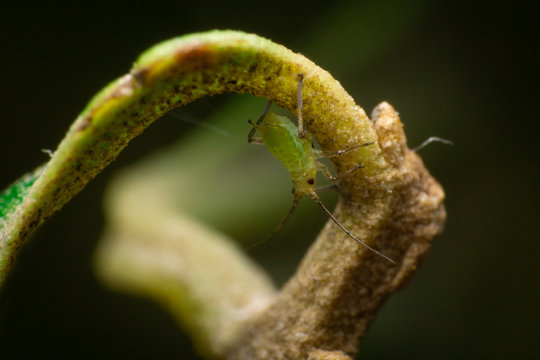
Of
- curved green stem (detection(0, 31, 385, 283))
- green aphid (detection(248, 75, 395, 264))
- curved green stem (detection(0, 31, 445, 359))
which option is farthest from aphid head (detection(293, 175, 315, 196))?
curved green stem (detection(0, 31, 385, 283))

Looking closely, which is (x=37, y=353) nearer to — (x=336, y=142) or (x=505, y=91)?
(x=336, y=142)

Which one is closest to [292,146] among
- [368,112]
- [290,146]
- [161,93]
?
[290,146]

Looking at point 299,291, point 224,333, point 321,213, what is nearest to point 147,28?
point 321,213

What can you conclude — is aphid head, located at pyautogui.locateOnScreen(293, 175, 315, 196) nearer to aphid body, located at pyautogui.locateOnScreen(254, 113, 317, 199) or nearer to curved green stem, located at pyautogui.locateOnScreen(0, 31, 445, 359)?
aphid body, located at pyautogui.locateOnScreen(254, 113, 317, 199)

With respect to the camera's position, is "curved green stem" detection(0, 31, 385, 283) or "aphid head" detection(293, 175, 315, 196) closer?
"curved green stem" detection(0, 31, 385, 283)

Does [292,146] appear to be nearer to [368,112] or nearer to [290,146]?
[290,146]

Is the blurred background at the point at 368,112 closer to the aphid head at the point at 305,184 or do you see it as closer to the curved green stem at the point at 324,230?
the aphid head at the point at 305,184

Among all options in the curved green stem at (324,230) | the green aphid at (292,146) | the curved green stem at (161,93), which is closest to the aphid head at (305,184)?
the green aphid at (292,146)

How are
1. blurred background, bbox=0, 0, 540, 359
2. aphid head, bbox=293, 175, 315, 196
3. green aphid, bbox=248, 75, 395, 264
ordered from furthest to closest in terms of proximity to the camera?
blurred background, bbox=0, 0, 540, 359
aphid head, bbox=293, 175, 315, 196
green aphid, bbox=248, 75, 395, 264
